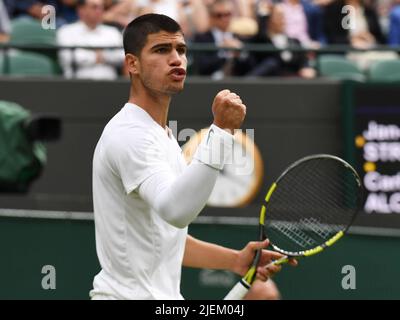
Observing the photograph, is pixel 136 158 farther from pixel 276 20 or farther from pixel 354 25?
pixel 354 25

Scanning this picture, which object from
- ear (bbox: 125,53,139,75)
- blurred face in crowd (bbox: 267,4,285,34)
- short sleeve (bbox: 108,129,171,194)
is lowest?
short sleeve (bbox: 108,129,171,194)

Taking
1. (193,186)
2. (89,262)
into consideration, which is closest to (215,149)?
(193,186)

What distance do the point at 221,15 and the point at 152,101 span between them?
21.7ft

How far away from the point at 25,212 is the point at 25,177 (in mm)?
744

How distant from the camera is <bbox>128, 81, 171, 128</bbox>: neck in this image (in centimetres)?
467

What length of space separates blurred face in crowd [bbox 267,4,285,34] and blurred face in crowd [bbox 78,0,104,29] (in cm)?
164

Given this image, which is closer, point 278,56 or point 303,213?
point 303,213

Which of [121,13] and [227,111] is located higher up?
[121,13]

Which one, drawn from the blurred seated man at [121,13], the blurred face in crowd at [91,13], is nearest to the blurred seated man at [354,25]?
the blurred seated man at [121,13]

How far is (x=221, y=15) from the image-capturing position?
11.2 m

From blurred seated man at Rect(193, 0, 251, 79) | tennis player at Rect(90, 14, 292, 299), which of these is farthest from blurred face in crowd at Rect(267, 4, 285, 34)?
tennis player at Rect(90, 14, 292, 299)

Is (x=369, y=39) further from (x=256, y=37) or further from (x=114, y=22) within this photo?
(x=114, y=22)

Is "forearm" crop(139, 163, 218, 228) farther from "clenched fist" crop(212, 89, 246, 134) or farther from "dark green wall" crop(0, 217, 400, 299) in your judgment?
"dark green wall" crop(0, 217, 400, 299)
